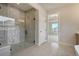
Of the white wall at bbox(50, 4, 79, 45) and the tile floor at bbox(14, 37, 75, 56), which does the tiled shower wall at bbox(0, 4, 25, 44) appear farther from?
the white wall at bbox(50, 4, 79, 45)

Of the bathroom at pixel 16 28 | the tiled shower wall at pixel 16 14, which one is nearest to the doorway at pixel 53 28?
the bathroom at pixel 16 28

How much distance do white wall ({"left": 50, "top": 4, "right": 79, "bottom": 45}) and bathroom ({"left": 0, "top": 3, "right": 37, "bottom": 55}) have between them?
1.74 feet

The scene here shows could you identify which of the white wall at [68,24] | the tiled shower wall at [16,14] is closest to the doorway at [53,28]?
the white wall at [68,24]

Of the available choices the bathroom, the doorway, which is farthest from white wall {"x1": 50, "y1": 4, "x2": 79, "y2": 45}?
the bathroom

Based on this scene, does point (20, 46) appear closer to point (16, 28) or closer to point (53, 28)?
point (16, 28)

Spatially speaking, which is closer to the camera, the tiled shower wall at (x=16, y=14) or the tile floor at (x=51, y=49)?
the tile floor at (x=51, y=49)

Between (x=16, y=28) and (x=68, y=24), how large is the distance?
908 mm

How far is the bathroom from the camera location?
5.32 feet

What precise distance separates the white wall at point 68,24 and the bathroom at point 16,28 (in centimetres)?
53

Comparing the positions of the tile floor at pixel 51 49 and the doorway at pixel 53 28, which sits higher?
the doorway at pixel 53 28

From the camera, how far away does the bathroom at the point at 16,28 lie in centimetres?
162

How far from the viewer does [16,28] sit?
170 cm

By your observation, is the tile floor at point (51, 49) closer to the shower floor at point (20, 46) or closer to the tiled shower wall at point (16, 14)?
the shower floor at point (20, 46)

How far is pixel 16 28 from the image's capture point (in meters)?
1.70
